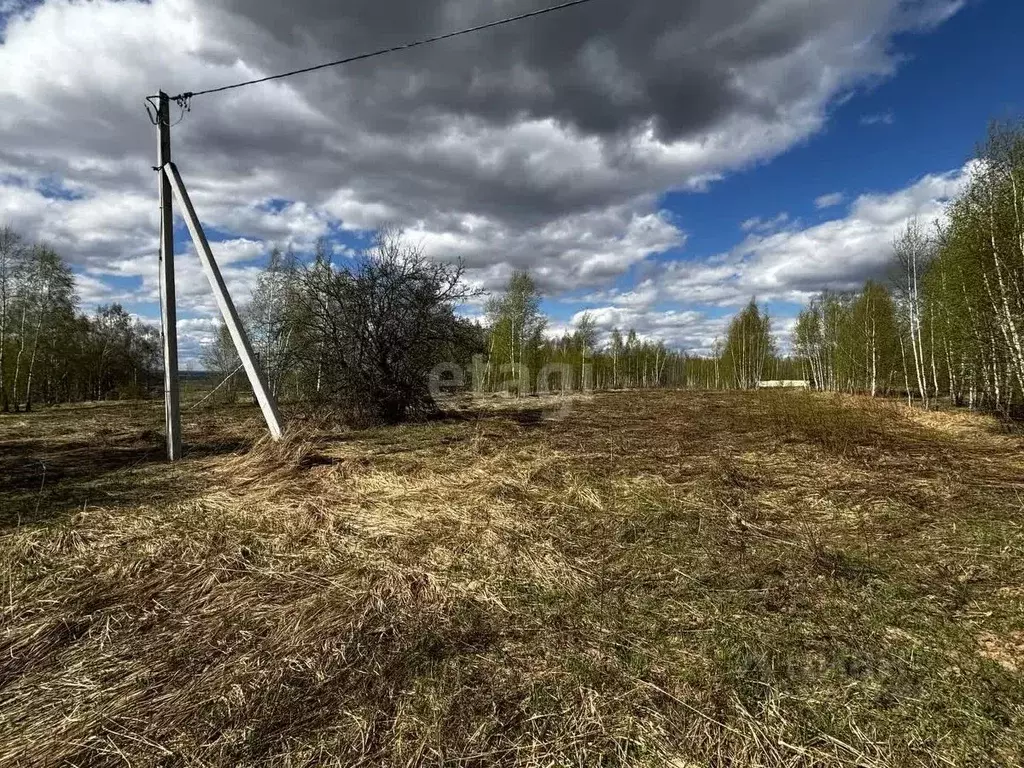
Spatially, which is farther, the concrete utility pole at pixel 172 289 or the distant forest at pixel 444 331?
the distant forest at pixel 444 331

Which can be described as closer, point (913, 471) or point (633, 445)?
point (913, 471)

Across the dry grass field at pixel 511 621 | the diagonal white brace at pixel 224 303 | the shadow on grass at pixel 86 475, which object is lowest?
the dry grass field at pixel 511 621

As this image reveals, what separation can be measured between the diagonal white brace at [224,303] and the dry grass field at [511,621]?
2.14 m

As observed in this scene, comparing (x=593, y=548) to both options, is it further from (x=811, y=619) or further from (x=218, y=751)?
(x=218, y=751)

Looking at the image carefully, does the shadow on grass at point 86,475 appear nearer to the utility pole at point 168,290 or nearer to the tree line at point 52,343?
the utility pole at point 168,290

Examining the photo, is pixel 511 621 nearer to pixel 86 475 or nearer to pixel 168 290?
pixel 86 475

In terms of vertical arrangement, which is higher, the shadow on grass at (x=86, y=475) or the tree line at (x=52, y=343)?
the tree line at (x=52, y=343)

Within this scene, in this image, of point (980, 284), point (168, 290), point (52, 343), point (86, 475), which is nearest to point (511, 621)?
point (86, 475)

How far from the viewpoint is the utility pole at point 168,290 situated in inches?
308

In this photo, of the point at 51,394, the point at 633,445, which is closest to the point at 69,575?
the point at 633,445

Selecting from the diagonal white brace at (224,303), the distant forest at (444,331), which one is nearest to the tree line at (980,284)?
the distant forest at (444,331)

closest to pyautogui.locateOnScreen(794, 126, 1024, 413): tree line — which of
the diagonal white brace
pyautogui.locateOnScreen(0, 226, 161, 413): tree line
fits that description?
the diagonal white brace

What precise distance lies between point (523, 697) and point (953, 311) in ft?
55.8

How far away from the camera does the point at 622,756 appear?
73.8 inches
